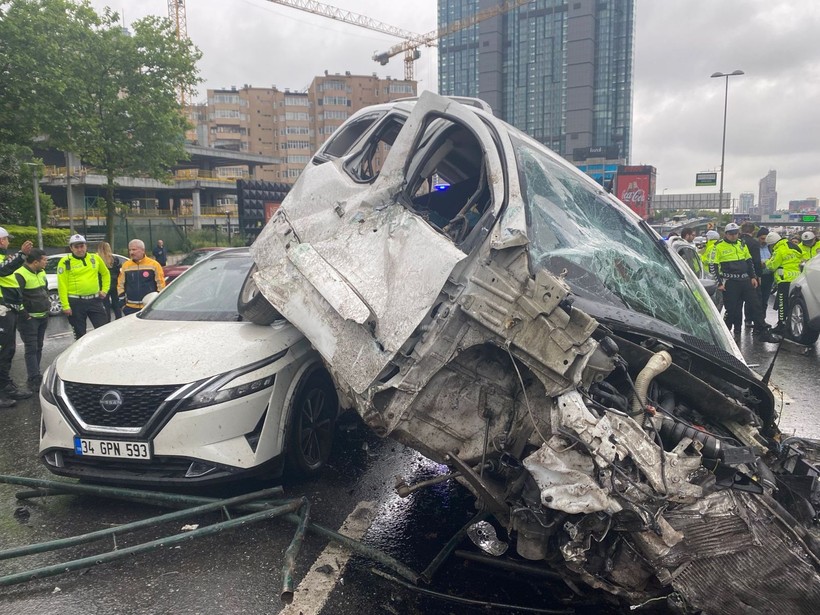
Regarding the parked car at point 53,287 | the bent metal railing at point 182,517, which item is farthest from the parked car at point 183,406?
the parked car at point 53,287

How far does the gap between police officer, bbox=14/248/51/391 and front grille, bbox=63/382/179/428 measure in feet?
12.3

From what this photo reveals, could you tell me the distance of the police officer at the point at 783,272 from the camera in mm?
9492

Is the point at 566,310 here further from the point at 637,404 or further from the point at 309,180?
the point at 309,180

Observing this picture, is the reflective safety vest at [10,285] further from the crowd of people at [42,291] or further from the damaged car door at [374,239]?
→ the damaged car door at [374,239]

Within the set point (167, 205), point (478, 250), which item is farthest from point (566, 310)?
point (167, 205)

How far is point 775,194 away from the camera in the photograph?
137 m

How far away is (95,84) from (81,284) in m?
17.5

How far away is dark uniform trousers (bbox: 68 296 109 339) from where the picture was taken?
23.0 ft

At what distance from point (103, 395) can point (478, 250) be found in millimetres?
2387

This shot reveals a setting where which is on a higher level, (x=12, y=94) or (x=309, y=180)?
(x=12, y=94)

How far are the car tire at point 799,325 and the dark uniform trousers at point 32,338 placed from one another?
10.1 metres

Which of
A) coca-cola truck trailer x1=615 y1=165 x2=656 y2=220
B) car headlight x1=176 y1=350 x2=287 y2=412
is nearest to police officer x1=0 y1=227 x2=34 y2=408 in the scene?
car headlight x1=176 y1=350 x2=287 y2=412

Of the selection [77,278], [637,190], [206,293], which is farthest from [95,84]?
[637,190]

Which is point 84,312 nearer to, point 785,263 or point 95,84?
point 785,263
